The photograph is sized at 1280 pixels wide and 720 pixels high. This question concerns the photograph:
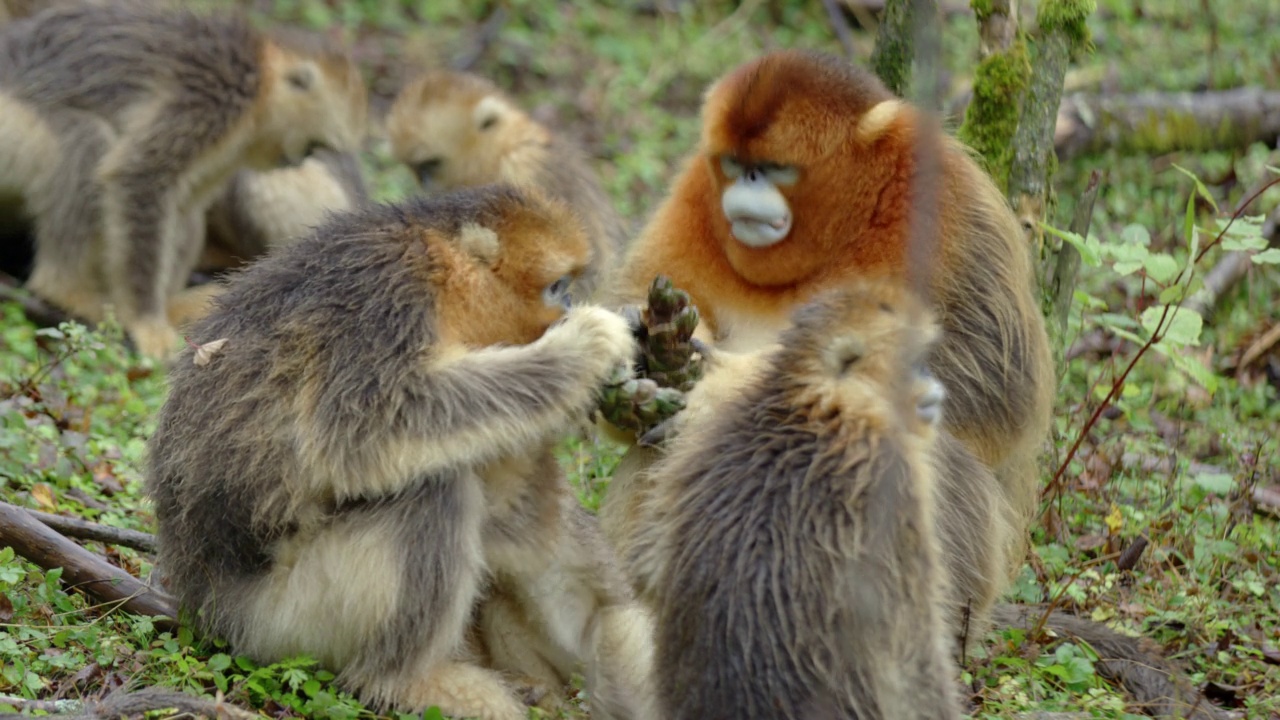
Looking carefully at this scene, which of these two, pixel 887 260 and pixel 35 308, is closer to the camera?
pixel 887 260

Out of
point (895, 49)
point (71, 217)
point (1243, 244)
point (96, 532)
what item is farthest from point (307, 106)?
point (1243, 244)

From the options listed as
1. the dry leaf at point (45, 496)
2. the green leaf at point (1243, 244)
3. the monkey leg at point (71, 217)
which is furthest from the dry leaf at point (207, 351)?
the monkey leg at point (71, 217)

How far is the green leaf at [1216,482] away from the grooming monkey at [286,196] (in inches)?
212

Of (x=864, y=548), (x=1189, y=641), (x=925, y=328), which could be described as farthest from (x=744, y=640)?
(x=1189, y=641)

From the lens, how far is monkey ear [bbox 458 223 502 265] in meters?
4.51

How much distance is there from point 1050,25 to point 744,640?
10.9ft

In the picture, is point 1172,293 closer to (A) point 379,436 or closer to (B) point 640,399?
(B) point 640,399

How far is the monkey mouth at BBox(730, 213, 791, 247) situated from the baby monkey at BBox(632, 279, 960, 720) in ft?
2.63

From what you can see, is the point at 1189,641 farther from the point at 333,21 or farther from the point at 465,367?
the point at 333,21

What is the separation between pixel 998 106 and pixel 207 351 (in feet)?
10.5

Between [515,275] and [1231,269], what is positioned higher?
[515,275]

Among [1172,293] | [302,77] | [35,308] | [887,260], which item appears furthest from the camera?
[302,77]

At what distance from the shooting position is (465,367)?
436 centimetres

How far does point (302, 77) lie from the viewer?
865 cm
